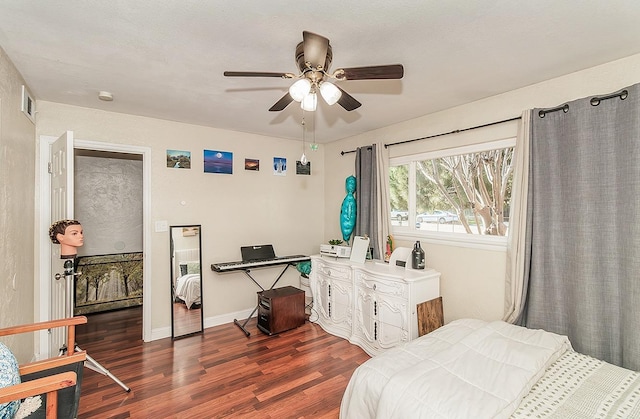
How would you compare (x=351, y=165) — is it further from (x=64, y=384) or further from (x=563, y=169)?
(x=64, y=384)

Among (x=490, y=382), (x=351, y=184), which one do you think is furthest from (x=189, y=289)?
(x=490, y=382)

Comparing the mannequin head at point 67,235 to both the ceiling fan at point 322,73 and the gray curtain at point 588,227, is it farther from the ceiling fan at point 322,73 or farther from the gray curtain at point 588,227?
the gray curtain at point 588,227

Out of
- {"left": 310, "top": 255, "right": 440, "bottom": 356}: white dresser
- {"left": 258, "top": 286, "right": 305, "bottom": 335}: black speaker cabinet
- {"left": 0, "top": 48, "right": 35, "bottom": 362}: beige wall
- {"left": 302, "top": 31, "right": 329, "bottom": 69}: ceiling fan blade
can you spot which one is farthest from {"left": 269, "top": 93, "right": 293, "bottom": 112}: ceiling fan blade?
{"left": 258, "top": 286, "right": 305, "bottom": 335}: black speaker cabinet

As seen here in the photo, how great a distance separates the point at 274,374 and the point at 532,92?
3.33 metres

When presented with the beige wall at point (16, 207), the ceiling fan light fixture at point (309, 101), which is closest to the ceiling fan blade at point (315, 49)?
the ceiling fan light fixture at point (309, 101)

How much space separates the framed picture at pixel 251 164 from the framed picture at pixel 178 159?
2.42 ft

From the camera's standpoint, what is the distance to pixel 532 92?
8.07ft

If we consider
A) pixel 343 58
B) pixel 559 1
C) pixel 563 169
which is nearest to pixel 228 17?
pixel 343 58

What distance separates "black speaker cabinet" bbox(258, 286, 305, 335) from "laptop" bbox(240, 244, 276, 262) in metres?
0.50

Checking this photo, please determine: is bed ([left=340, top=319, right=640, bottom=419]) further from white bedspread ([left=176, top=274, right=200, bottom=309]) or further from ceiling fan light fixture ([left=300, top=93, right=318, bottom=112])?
white bedspread ([left=176, top=274, right=200, bottom=309])

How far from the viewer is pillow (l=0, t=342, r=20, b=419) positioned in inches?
46.3

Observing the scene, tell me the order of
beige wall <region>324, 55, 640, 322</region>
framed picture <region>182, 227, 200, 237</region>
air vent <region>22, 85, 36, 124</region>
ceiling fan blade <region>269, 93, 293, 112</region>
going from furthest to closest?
framed picture <region>182, 227, 200, 237</region> → air vent <region>22, 85, 36, 124</region> → beige wall <region>324, 55, 640, 322</region> → ceiling fan blade <region>269, 93, 293, 112</region>

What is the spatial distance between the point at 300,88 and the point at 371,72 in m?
0.40

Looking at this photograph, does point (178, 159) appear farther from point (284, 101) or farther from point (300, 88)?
point (300, 88)
